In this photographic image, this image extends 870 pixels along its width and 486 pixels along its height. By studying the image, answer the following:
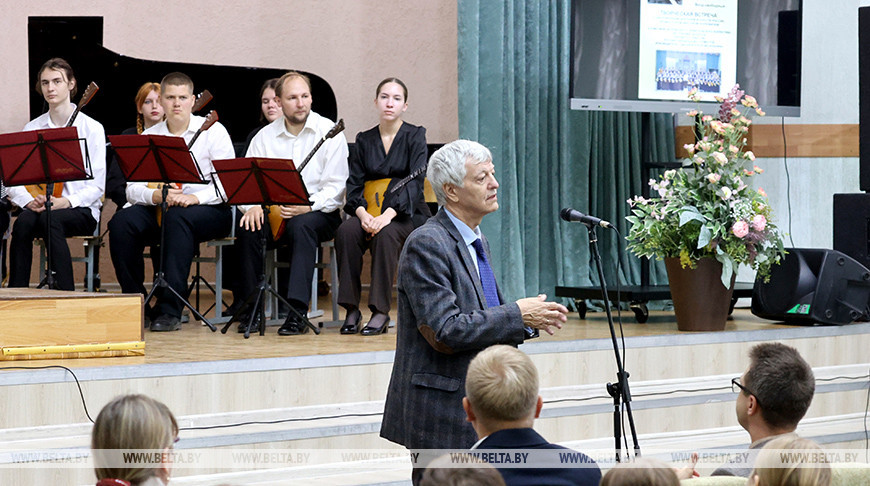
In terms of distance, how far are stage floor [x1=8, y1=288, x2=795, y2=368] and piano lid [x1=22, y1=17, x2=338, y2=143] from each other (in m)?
1.56

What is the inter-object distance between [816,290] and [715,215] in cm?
63

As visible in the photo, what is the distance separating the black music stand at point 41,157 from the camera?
446 centimetres

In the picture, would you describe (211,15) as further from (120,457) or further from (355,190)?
(120,457)

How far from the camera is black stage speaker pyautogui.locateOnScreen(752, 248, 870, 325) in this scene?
4957mm

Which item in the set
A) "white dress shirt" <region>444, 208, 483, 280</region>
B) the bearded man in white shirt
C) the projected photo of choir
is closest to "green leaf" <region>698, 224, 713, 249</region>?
the projected photo of choir

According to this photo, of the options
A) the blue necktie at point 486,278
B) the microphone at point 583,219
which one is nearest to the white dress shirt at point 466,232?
the blue necktie at point 486,278

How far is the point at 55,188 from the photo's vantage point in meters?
5.20

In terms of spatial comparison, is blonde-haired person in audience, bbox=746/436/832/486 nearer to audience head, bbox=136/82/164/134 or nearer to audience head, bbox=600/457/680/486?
audience head, bbox=600/457/680/486

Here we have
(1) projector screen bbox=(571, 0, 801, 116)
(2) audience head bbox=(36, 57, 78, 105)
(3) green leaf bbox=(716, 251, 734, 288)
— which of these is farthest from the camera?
(1) projector screen bbox=(571, 0, 801, 116)

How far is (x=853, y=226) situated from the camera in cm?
536

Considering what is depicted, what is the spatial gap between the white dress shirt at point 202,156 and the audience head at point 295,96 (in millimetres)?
340

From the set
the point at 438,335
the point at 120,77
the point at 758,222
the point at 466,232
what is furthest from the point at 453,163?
the point at 120,77

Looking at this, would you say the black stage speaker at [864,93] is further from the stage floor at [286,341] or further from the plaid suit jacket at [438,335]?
the plaid suit jacket at [438,335]

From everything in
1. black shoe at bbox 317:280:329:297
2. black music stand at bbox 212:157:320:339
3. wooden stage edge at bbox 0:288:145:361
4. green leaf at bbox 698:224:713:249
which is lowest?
black shoe at bbox 317:280:329:297
